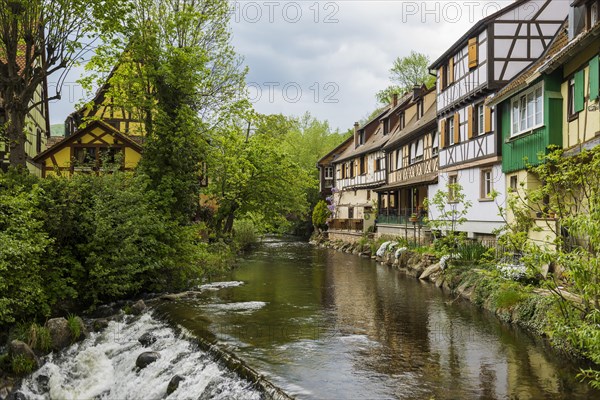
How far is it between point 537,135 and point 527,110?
1.38 metres

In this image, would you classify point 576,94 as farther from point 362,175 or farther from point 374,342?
point 362,175

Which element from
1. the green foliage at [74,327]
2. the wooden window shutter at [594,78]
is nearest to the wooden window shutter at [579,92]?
the wooden window shutter at [594,78]

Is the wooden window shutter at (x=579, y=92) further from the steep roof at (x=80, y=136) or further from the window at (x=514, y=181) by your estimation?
the steep roof at (x=80, y=136)

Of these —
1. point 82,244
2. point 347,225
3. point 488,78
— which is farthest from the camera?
point 347,225

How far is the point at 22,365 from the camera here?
1023 cm

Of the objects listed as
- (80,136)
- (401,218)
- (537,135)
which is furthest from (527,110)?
(80,136)

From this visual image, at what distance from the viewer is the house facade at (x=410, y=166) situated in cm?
2966

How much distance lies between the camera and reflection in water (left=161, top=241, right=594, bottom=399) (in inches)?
340

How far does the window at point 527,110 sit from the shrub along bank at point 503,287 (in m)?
4.60

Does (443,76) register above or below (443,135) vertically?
above

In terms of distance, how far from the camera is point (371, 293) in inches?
721

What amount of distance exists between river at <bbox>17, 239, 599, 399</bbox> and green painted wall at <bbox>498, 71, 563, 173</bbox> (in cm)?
562

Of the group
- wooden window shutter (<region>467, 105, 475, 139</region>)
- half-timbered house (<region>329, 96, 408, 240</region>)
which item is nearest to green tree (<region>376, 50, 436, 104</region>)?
half-timbered house (<region>329, 96, 408, 240</region>)

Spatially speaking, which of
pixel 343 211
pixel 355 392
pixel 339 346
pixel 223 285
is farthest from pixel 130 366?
pixel 343 211
